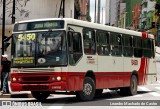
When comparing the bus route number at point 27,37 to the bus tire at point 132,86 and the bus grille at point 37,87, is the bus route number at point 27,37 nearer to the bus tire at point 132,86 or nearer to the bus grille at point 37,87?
the bus grille at point 37,87

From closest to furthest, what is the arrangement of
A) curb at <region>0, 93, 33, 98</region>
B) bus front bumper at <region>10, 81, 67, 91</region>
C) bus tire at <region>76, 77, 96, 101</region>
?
1. bus front bumper at <region>10, 81, 67, 91</region>
2. bus tire at <region>76, 77, 96, 101</region>
3. curb at <region>0, 93, 33, 98</region>

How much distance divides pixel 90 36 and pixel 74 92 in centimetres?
231

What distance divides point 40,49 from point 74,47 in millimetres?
1209

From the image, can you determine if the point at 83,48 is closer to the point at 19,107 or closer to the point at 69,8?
the point at 19,107

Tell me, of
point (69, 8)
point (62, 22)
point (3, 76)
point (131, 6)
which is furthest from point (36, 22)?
point (131, 6)

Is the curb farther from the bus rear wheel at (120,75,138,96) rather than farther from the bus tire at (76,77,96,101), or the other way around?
the bus rear wheel at (120,75,138,96)

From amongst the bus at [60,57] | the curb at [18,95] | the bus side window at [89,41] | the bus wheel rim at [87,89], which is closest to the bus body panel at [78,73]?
the bus at [60,57]

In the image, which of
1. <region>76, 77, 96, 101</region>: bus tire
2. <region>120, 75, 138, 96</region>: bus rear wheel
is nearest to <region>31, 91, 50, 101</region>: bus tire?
<region>76, 77, 96, 101</region>: bus tire

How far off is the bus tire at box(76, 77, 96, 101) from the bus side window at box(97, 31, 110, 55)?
4.75 feet

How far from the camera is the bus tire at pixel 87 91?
18.9 metres

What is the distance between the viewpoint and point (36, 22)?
18828mm

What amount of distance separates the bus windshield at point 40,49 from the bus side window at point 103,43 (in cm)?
261

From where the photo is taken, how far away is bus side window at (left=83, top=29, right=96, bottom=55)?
63.1ft

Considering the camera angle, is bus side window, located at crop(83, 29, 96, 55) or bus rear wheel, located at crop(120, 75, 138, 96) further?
bus rear wheel, located at crop(120, 75, 138, 96)
